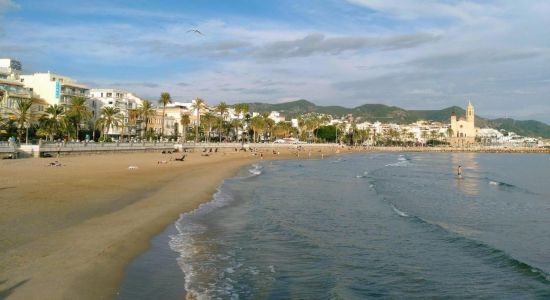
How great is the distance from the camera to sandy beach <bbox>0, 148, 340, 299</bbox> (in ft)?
27.7

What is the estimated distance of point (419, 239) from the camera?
15.0m

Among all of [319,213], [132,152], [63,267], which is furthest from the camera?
[132,152]

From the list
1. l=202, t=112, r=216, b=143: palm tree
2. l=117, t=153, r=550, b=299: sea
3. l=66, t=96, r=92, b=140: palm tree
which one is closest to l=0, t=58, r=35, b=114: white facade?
l=66, t=96, r=92, b=140: palm tree

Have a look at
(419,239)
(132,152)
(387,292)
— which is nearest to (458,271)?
(387,292)

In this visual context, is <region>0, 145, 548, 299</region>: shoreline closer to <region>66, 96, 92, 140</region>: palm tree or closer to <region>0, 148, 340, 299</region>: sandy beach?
<region>0, 148, 340, 299</region>: sandy beach

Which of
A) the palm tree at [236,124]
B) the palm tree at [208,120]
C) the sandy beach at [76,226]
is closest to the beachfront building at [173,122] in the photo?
the palm tree at [208,120]

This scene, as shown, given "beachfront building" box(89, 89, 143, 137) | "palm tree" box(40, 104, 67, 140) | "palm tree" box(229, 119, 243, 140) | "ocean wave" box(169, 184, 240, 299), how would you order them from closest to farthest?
1. "ocean wave" box(169, 184, 240, 299)
2. "palm tree" box(40, 104, 67, 140)
3. "beachfront building" box(89, 89, 143, 137)
4. "palm tree" box(229, 119, 243, 140)

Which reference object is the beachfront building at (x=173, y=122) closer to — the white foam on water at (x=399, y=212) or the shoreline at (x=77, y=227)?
the shoreline at (x=77, y=227)

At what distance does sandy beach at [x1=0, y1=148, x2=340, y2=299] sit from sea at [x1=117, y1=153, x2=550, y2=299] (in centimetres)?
62

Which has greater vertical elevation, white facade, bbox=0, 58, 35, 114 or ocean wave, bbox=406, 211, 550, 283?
white facade, bbox=0, 58, 35, 114

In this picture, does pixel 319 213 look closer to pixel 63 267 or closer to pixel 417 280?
pixel 417 280

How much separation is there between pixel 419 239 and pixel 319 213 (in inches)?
221

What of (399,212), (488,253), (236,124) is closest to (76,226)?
(488,253)

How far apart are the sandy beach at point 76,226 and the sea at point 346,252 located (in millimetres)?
619
